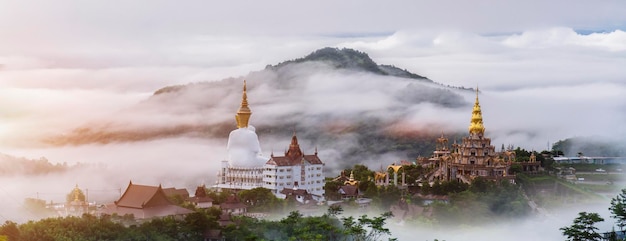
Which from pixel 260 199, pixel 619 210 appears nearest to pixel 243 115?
pixel 260 199

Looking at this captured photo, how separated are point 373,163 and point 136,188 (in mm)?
5961

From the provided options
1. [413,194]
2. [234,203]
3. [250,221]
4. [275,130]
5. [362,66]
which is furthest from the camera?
[362,66]

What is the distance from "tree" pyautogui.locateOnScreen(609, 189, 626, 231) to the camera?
12.7 metres

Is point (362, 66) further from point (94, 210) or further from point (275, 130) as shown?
point (94, 210)

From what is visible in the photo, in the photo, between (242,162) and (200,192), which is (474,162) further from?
(200,192)

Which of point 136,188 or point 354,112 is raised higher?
point 354,112

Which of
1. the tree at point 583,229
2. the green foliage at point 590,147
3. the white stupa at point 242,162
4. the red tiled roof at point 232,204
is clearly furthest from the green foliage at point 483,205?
the green foliage at point 590,147

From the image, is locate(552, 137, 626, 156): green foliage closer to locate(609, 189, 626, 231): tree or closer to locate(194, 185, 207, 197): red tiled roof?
locate(609, 189, 626, 231): tree

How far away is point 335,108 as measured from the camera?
16.6 m

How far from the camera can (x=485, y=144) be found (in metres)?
14.4

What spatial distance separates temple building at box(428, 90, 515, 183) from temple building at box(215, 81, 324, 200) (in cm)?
189

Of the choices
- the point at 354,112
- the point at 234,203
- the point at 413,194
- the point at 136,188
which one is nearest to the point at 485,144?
the point at 413,194

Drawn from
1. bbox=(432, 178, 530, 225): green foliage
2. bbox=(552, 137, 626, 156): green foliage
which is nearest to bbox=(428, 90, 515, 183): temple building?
Answer: bbox=(432, 178, 530, 225): green foliage

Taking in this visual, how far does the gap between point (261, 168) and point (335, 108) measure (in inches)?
138
